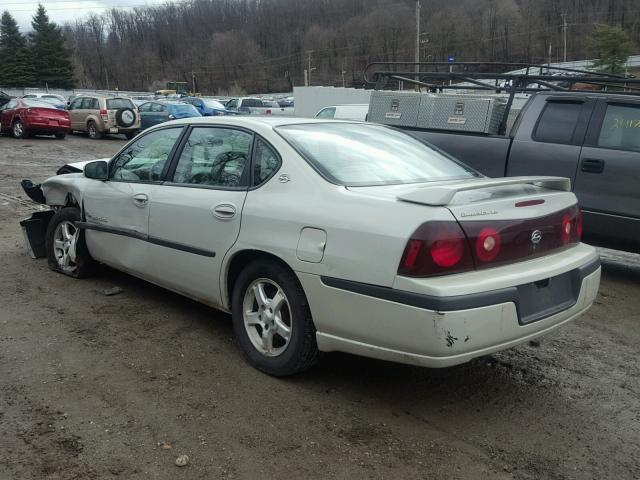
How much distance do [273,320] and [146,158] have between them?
6.30 ft

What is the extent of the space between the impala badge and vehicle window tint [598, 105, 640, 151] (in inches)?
127

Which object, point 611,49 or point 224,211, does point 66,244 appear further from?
point 611,49

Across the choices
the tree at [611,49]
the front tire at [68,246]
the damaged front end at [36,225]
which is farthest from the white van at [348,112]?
the tree at [611,49]

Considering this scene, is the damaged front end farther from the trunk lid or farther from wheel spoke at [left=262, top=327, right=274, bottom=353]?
the trunk lid

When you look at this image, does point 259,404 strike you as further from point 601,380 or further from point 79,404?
point 601,380

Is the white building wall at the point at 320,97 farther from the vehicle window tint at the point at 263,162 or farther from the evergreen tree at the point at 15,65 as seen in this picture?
the evergreen tree at the point at 15,65

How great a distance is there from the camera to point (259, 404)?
331 centimetres

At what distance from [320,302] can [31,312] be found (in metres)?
2.61

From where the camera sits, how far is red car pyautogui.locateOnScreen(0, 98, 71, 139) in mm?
20172

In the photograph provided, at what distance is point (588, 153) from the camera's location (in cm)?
605

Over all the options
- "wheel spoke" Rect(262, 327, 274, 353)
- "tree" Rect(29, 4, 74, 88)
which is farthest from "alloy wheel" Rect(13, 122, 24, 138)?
Result: "tree" Rect(29, 4, 74, 88)

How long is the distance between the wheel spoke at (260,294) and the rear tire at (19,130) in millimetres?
19518

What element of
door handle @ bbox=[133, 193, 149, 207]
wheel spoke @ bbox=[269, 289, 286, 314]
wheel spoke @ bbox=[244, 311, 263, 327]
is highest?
door handle @ bbox=[133, 193, 149, 207]

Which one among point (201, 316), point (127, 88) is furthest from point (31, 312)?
point (127, 88)
